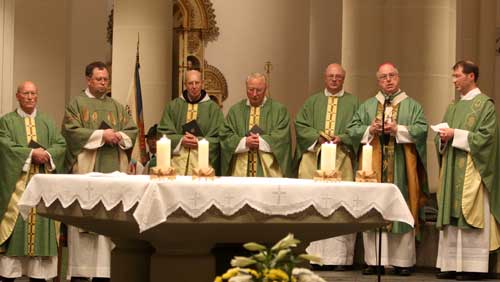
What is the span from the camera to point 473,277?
10852 millimetres

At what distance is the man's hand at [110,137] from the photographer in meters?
10.7

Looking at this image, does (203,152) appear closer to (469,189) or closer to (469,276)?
(469,189)

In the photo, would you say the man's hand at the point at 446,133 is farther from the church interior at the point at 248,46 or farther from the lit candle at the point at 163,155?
the lit candle at the point at 163,155

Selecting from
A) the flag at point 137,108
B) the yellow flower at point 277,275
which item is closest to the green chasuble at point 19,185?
the flag at point 137,108

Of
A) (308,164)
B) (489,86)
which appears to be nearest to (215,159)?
(308,164)

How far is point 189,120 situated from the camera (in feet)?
38.6

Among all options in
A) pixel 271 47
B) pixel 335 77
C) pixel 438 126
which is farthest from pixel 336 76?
pixel 271 47

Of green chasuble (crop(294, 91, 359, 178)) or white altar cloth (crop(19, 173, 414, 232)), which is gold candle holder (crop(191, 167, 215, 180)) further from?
green chasuble (crop(294, 91, 359, 178))

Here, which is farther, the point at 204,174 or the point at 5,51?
the point at 5,51

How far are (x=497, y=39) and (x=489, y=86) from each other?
0.91 metres

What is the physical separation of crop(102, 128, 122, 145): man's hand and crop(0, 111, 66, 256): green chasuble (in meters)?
0.38

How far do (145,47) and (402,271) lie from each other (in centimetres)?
453

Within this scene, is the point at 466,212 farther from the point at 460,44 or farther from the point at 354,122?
the point at 460,44

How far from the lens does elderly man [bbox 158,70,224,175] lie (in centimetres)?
1141
